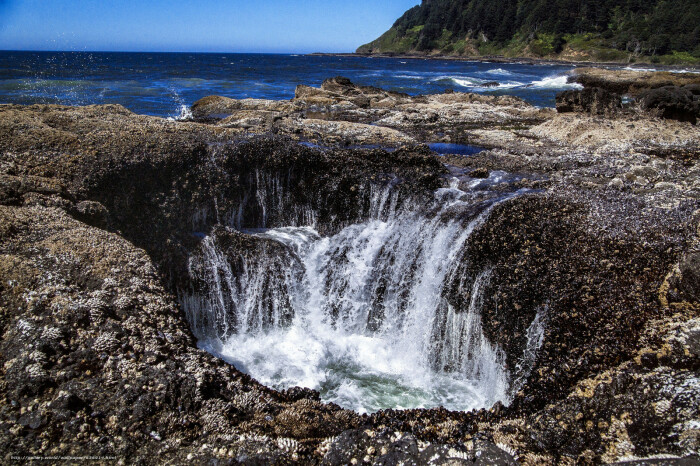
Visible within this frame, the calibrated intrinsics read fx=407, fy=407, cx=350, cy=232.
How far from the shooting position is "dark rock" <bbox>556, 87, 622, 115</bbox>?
17047 millimetres

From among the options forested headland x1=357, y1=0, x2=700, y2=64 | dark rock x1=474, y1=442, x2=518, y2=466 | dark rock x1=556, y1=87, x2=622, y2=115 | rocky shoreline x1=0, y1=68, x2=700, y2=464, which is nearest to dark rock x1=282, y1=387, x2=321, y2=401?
rocky shoreline x1=0, y1=68, x2=700, y2=464

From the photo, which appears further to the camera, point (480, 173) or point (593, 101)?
point (593, 101)

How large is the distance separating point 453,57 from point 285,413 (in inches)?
5559

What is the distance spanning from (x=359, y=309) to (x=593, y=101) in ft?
48.5

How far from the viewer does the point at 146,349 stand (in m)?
4.82

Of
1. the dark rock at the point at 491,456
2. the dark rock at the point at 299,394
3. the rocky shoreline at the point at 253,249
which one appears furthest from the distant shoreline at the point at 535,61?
the dark rock at the point at 299,394

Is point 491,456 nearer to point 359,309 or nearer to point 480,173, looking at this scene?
point 359,309

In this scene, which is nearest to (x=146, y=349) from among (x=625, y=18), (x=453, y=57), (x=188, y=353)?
(x=188, y=353)

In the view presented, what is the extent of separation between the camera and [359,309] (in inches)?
363

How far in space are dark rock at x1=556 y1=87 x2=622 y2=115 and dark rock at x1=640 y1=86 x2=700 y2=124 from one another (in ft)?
4.40

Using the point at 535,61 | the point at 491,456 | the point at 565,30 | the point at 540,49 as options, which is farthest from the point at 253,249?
the point at 565,30

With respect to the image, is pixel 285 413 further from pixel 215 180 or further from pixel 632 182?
pixel 632 182

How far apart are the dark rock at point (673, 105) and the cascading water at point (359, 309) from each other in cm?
1074

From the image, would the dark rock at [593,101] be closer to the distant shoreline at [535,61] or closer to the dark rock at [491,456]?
the dark rock at [491,456]
